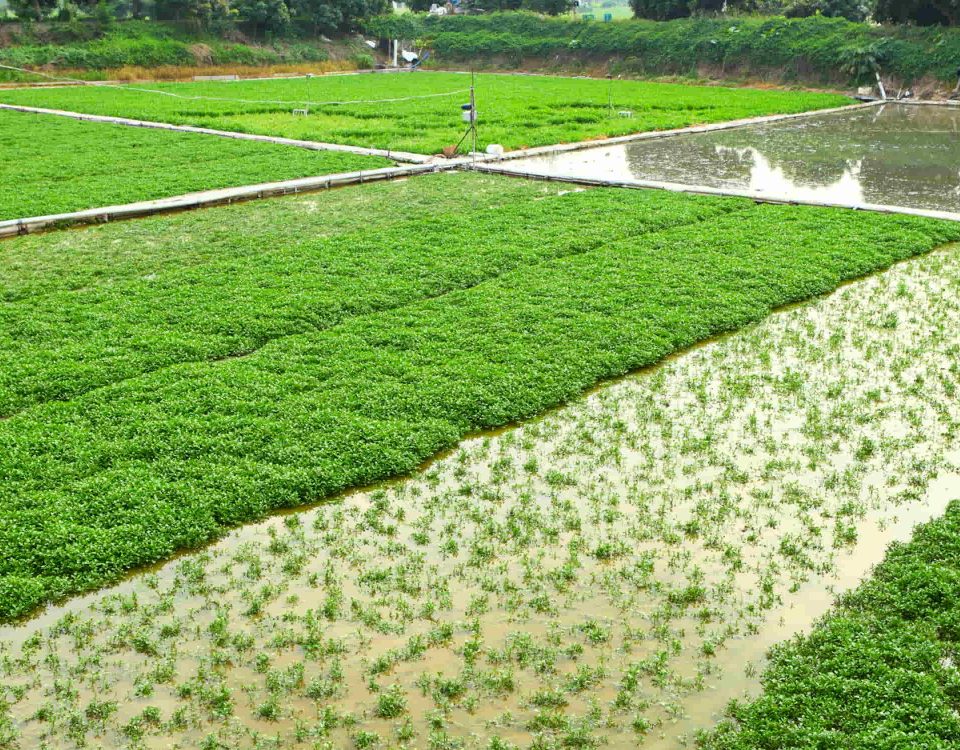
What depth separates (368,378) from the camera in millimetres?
9547

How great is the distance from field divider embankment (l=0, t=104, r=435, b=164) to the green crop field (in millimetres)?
455

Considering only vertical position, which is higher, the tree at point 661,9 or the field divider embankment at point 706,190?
the tree at point 661,9

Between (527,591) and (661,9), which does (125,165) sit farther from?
(661,9)

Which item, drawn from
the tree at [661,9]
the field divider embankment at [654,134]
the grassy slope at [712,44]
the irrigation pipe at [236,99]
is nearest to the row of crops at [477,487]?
the field divider embankment at [654,134]

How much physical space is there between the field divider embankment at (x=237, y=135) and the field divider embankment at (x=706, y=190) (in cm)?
178

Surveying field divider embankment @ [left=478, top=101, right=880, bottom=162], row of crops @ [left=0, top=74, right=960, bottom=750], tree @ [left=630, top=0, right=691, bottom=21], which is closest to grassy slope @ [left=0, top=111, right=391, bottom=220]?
row of crops @ [left=0, top=74, right=960, bottom=750]

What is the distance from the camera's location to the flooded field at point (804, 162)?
19578mm

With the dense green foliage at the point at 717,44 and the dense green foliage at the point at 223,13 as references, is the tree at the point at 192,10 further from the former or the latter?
the dense green foliage at the point at 717,44

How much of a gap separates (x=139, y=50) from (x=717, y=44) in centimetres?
2751

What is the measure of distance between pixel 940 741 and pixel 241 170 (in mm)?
17610

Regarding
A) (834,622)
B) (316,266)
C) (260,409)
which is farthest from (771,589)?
(316,266)

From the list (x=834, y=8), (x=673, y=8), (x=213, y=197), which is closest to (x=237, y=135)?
(x=213, y=197)

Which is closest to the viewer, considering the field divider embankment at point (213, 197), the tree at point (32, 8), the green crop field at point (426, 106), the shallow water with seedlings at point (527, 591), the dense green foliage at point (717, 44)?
the shallow water with seedlings at point (527, 591)

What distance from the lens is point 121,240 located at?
48.5ft
